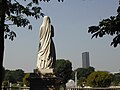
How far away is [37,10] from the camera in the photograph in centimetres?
825

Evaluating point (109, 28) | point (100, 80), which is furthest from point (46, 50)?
point (100, 80)

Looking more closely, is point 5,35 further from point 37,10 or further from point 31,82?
point 31,82

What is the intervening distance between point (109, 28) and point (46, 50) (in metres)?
10.4

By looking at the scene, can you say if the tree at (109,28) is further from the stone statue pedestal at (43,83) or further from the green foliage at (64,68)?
the green foliage at (64,68)

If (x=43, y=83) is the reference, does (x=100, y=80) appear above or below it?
above

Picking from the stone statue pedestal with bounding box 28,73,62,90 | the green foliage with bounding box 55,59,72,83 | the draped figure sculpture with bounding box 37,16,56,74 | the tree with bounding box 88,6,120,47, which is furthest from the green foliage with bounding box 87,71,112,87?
the tree with bounding box 88,6,120,47

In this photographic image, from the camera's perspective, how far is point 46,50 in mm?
14445

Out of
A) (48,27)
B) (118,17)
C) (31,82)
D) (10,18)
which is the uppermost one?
(48,27)

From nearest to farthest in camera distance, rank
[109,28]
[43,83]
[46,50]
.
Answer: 1. [109,28]
2. [43,83]
3. [46,50]

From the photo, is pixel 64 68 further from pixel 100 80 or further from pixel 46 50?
pixel 46 50

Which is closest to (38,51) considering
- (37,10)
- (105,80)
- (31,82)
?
(31,82)

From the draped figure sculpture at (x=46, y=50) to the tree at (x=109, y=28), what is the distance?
9786 millimetres

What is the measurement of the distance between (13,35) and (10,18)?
0.49 metres

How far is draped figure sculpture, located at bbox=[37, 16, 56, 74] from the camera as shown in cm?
1405
